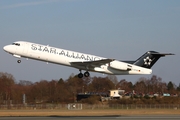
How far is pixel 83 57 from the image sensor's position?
4919 cm

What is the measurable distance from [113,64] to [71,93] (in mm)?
52162

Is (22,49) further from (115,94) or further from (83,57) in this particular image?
(115,94)

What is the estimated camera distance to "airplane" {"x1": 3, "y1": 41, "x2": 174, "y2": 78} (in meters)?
47.2

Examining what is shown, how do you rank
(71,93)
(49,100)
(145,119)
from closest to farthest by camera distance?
(145,119), (49,100), (71,93)

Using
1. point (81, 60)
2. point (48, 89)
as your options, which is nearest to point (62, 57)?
point (81, 60)

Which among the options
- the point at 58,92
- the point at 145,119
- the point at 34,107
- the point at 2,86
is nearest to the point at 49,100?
the point at 58,92

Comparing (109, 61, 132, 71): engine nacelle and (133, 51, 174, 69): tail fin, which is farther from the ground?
(133, 51, 174, 69): tail fin

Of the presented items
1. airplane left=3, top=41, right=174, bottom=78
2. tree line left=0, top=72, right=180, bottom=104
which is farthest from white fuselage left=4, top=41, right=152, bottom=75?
tree line left=0, top=72, right=180, bottom=104

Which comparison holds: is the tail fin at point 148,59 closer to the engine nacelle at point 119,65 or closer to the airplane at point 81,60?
the airplane at point 81,60

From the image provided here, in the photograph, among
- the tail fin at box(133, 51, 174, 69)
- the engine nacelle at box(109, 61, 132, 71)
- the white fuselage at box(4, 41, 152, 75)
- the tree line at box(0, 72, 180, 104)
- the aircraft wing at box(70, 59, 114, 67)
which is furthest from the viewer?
the tree line at box(0, 72, 180, 104)

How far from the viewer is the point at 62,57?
157 feet

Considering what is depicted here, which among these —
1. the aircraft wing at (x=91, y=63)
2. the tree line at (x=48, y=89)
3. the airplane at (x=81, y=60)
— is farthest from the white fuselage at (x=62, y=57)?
the tree line at (x=48, y=89)

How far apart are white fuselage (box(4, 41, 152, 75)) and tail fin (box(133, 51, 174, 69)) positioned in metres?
1.82

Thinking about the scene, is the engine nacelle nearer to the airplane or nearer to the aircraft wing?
the airplane
